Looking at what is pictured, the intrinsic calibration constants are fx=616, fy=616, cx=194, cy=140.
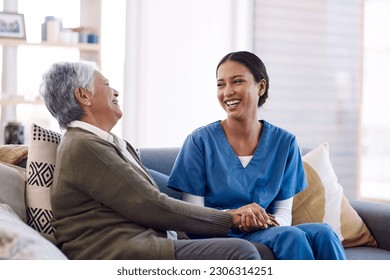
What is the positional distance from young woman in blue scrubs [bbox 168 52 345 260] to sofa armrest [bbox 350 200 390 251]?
1.36 ft

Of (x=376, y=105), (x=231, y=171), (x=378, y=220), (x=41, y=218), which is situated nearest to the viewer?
(x=41, y=218)

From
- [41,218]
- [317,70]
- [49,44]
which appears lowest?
[41,218]

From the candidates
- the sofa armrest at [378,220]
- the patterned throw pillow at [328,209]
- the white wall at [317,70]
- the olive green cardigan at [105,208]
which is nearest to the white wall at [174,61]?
the white wall at [317,70]

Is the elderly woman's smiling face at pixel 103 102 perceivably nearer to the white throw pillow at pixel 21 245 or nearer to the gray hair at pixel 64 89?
the gray hair at pixel 64 89

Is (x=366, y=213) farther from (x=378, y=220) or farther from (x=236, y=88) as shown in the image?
(x=236, y=88)

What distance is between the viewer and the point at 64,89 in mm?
1877

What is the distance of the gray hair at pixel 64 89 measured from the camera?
1875mm

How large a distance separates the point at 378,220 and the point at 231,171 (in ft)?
2.33

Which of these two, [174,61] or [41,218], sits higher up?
[174,61]

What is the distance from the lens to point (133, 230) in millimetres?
1714

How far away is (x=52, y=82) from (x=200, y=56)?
2.73 meters

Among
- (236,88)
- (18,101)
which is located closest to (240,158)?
(236,88)

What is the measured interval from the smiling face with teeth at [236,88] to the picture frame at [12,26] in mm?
2029

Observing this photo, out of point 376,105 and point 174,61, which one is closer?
point 376,105
